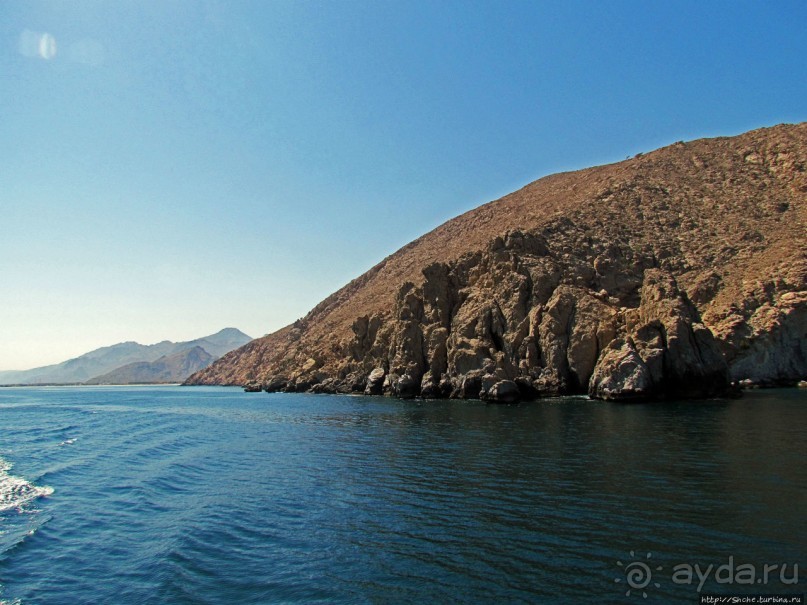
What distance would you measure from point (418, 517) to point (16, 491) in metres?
19.5

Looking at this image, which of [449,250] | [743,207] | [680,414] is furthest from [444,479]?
[449,250]

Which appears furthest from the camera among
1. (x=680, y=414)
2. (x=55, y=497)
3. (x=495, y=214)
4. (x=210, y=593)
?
(x=495, y=214)

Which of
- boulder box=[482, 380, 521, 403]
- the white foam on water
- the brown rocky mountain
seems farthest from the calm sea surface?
boulder box=[482, 380, 521, 403]

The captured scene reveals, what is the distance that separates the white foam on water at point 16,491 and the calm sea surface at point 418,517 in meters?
0.16

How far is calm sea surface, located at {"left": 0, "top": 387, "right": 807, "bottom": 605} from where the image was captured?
1266cm

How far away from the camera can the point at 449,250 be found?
129875 millimetres

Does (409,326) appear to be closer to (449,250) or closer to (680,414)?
(680,414)

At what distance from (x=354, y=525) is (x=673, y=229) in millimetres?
89440

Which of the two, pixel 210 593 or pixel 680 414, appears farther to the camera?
pixel 680 414

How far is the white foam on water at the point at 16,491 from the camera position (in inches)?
824

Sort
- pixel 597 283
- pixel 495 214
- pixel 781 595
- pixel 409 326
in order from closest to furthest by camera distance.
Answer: pixel 781 595
pixel 597 283
pixel 409 326
pixel 495 214

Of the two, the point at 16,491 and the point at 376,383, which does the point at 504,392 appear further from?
the point at 16,491

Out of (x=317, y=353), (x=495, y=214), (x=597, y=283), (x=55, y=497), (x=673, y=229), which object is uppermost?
(x=495, y=214)

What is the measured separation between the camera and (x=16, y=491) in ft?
75.2
